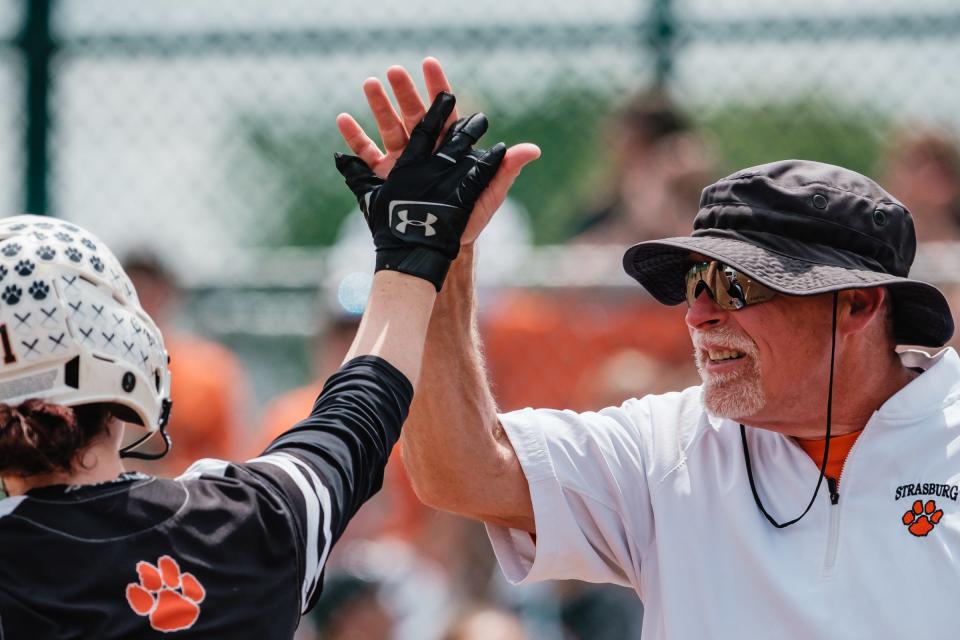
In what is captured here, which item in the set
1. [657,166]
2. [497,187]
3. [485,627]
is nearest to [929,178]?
[657,166]

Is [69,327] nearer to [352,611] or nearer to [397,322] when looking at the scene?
[397,322]

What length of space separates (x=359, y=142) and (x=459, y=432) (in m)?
0.53

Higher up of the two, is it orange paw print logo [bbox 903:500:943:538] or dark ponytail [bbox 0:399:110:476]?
dark ponytail [bbox 0:399:110:476]

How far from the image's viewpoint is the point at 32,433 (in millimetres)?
1783

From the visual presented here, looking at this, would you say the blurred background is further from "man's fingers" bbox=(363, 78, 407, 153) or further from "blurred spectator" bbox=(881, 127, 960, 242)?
"man's fingers" bbox=(363, 78, 407, 153)

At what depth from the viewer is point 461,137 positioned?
2293mm

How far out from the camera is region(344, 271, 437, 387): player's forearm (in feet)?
6.91

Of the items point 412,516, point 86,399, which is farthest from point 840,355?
point 412,516

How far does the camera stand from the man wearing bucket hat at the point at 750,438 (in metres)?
2.29

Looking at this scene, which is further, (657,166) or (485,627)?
(657,166)

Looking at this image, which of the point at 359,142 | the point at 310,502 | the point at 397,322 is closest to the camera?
the point at 310,502

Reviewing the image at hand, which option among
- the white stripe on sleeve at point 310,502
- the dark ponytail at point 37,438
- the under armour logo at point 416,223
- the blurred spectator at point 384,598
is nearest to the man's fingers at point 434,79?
the under armour logo at point 416,223

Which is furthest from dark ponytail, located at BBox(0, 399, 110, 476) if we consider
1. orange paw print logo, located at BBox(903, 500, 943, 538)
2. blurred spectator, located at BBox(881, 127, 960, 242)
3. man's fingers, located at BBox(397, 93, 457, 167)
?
blurred spectator, located at BBox(881, 127, 960, 242)

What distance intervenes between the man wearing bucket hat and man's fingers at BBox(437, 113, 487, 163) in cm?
8
